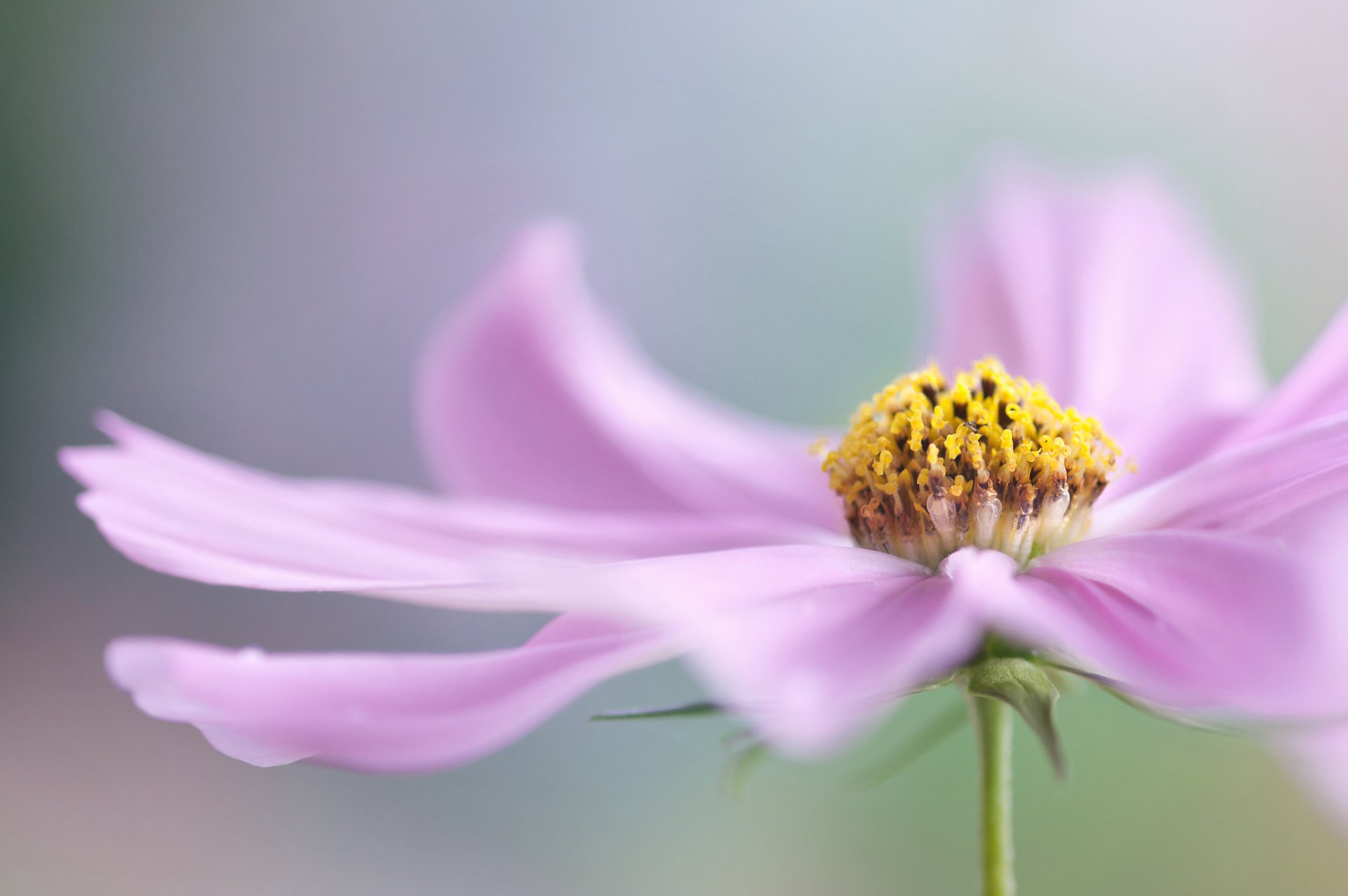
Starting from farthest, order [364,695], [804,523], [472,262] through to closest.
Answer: [472,262] → [804,523] → [364,695]


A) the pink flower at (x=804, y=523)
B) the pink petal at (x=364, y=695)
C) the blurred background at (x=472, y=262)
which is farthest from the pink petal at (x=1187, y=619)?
the blurred background at (x=472, y=262)

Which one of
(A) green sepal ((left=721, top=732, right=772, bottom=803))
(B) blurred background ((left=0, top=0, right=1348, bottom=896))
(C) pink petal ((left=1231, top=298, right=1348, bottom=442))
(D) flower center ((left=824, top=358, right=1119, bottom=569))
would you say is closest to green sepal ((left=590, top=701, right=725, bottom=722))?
(A) green sepal ((left=721, top=732, right=772, bottom=803))

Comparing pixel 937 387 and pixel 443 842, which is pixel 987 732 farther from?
pixel 443 842

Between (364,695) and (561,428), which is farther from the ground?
(561,428)

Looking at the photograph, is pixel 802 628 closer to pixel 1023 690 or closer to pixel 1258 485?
pixel 1023 690

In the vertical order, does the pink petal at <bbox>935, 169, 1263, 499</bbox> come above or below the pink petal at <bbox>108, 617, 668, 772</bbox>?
above

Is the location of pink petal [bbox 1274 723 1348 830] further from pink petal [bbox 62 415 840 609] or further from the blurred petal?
pink petal [bbox 62 415 840 609]

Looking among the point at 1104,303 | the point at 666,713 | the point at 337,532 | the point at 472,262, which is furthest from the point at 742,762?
the point at 472,262
